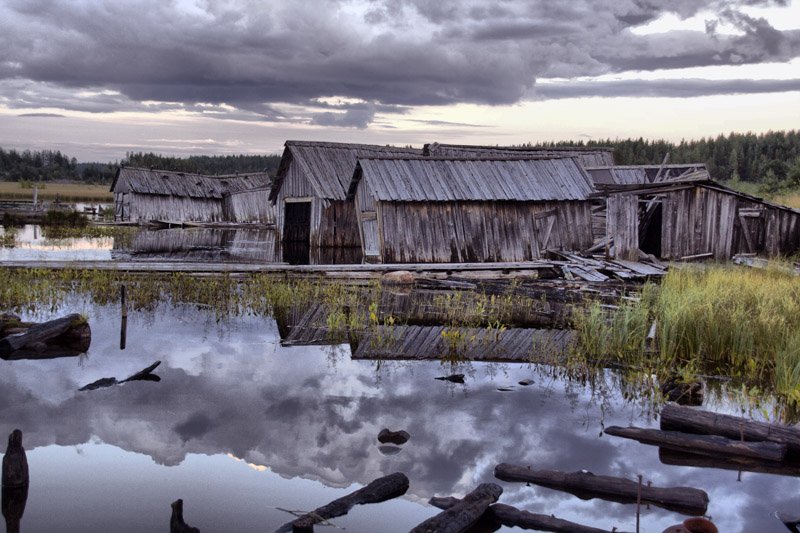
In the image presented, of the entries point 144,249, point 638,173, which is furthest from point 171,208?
point 638,173

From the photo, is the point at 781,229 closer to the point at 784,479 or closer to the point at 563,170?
the point at 563,170

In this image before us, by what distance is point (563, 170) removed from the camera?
27.7m

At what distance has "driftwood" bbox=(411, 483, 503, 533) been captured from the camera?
242 inches

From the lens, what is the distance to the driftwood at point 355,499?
6438mm

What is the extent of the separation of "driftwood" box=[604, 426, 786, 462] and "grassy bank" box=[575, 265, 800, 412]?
1.74m

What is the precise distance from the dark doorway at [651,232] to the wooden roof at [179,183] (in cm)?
3949

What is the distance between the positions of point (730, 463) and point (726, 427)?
54cm

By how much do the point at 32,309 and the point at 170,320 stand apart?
3.10 m

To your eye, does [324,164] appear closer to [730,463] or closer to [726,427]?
[726,427]

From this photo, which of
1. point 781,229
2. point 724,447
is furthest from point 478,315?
point 781,229

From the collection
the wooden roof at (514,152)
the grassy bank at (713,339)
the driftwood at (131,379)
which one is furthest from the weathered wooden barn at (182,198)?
the driftwood at (131,379)

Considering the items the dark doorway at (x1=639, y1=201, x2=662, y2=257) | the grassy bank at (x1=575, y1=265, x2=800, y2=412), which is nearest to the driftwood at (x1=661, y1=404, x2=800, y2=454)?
the grassy bank at (x1=575, y1=265, x2=800, y2=412)

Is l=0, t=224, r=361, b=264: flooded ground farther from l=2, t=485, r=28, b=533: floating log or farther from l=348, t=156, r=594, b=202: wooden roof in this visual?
l=2, t=485, r=28, b=533: floating log

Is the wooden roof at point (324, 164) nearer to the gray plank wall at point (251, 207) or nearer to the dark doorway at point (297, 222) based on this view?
the dark doorway at point (297, 222)
